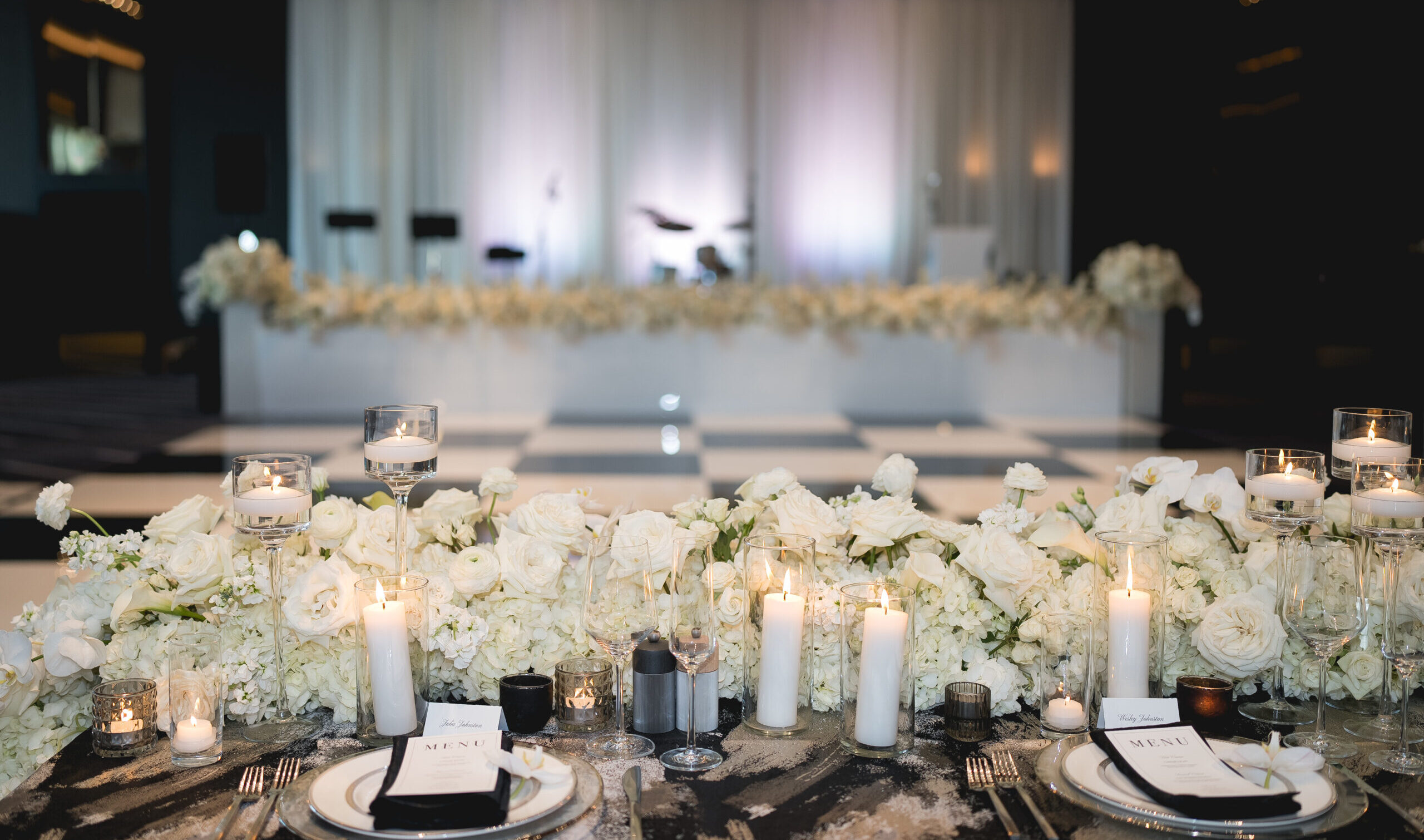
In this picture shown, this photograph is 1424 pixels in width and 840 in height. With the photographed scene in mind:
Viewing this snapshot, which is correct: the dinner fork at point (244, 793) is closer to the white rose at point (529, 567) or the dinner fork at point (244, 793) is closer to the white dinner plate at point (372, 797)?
the white dinner plate at point (372, 797)

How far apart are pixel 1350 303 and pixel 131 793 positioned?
7037mm

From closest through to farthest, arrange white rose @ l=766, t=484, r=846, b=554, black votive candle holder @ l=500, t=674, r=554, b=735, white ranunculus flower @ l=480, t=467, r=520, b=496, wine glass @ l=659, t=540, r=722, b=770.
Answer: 1. wine glass @ l=659, t=540, r=722, b=770
2. black votive candle holder @ l=500, t=674, r=554, b=735
3. white rose @ l=766, t=484, r=846, b=554
4. white ranunculus flower @ l=480, t=467, r=520, b=496

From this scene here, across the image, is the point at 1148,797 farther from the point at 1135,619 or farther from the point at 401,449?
the point at 401,449

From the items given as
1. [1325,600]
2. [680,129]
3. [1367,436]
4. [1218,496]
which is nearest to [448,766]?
[1325,600]

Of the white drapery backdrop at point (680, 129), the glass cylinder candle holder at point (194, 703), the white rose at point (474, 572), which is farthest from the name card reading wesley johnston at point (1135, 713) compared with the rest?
the white drapery backdrop at point (680, 129)

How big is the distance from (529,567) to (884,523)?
0.42 meters

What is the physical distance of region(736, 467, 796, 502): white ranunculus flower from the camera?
1.44 meters

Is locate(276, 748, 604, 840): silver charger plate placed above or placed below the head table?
above

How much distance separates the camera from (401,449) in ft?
4.57

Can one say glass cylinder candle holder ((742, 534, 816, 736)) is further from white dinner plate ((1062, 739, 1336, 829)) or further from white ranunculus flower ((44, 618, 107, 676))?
white ranunculus flower ((44, 618, 107, 676))

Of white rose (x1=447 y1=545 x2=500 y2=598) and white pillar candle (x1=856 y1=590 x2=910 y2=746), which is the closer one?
white pillar candle (x1=856 y1=590 x2=910 y2=746)

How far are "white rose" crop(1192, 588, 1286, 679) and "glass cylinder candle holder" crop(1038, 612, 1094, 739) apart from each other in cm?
16

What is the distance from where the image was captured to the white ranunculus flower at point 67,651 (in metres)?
1.26

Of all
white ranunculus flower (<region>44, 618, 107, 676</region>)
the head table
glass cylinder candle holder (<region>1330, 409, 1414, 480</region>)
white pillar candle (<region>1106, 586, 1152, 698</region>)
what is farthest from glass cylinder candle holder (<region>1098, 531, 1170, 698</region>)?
white ranunculus flower (<region>44, 618, 107, 676</region>)
